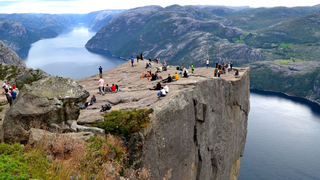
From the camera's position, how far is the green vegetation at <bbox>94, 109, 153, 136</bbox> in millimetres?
20234

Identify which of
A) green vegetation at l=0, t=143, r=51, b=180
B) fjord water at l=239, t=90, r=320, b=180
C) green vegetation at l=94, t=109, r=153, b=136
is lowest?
fjord water at l=239, t=90, r=320, b=180

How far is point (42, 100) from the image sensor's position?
17953mm

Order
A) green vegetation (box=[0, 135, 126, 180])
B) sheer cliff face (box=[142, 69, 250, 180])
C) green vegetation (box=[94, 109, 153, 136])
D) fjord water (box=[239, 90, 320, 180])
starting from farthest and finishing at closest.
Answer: fjord water (box=[239, 90, 320, 180]) → sheer cliff face (box=[142, 69, 250, 180]) → green vegetation (box=[94, 109, 153, 136]) → green vegetation (box=[0, 135, 126, 180])

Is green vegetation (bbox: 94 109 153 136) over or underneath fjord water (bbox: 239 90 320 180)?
over

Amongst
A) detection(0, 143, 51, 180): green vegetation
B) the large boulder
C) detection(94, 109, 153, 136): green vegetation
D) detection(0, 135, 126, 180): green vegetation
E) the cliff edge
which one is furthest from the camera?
the cliff edge

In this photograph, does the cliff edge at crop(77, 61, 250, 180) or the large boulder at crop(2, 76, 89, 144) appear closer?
the large boulder at crop(2, 76, 89, 144)

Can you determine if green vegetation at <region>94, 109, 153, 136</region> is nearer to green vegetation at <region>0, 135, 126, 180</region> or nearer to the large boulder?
the large boulder

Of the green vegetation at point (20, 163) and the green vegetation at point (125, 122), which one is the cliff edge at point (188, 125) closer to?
the green vegetation at point (125, 122)

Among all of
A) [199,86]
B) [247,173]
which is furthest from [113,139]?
[247,173]

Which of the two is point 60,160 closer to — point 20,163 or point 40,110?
point 20,163

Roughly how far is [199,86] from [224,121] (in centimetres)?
1184

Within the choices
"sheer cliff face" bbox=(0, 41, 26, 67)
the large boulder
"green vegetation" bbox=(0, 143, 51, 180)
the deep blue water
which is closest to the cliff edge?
the large boulder

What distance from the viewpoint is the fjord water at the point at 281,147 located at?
8150 cm

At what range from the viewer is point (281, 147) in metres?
99.6
